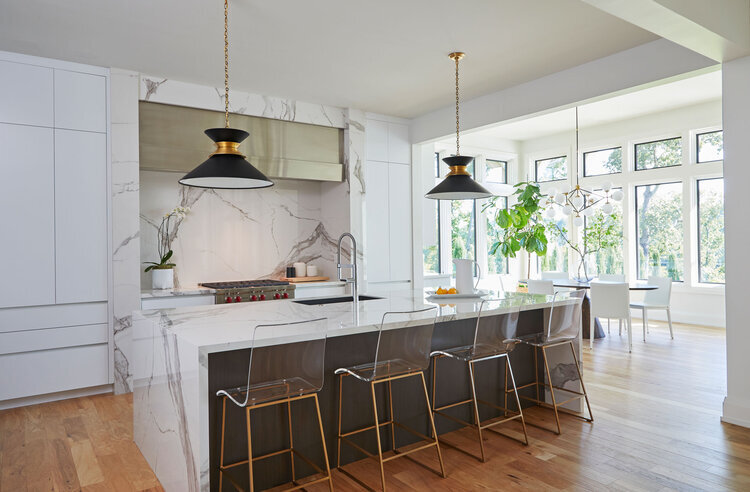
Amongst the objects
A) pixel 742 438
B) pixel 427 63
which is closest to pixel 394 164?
pixel 427 63

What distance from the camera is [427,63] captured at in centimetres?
432

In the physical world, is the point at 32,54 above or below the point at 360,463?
above

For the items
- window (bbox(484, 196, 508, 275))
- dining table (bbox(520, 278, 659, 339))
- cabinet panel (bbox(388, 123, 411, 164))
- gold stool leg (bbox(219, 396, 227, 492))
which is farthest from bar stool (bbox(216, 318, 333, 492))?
window (bbox(484, 196, 508, 275))

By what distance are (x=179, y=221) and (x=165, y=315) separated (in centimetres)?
253

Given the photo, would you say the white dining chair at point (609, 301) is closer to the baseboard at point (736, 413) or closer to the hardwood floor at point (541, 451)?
the hardwood floor at point (541, 451)

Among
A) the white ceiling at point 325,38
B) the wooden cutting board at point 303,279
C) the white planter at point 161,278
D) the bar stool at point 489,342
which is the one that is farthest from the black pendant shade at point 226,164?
the wooden cutting board at point 303,279

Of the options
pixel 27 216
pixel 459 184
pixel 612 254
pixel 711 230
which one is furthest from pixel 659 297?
pixel 27 216

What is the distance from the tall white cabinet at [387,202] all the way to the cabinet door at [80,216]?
275cm

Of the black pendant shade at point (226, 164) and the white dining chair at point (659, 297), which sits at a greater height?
the black pendant shade at point (226, 164)

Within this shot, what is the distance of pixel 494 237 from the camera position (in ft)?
28.1

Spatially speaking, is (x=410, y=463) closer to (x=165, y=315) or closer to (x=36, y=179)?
(x=165, y=315)

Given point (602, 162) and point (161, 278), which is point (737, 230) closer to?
point (161, 278)

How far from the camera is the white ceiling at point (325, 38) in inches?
129

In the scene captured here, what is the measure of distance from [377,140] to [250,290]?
7.81ft
